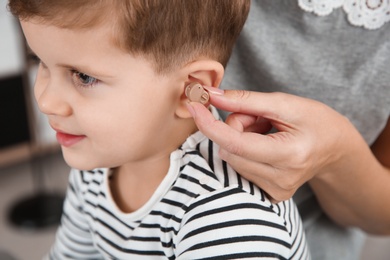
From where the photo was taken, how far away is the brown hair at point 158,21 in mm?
625

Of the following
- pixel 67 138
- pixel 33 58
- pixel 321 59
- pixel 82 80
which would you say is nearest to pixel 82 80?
pixel 82 80

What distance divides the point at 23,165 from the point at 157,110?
1805 mm

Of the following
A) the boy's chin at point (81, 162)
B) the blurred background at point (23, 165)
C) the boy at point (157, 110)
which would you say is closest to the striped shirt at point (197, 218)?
the boy at point (157, 110)

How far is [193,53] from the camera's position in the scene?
2.33 feet

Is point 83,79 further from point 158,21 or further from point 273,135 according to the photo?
point 273,135

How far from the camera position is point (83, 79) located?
0.68 meters

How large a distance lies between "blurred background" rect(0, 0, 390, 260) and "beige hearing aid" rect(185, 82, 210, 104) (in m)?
1.43

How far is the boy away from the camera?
644 mm

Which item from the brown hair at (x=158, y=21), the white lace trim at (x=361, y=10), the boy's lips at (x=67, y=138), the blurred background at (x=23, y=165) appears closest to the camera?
the brown hair at (x=158, y=21)

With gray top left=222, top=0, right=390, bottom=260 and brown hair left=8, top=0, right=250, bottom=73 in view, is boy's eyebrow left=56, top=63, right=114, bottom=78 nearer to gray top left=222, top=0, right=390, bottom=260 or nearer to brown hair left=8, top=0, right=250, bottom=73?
brown hair left=8, top=0, right=250, bottom=73

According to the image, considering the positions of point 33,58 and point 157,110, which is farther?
point 33,58

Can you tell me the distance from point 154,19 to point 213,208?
0.27 m

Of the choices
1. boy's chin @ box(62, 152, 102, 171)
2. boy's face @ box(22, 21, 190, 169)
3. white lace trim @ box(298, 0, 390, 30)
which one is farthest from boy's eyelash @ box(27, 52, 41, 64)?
white lace trim @ box(298, 0, 390, 30)

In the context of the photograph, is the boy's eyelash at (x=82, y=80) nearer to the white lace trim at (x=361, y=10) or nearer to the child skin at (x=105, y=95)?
the child skin at (x=105, y=95)
